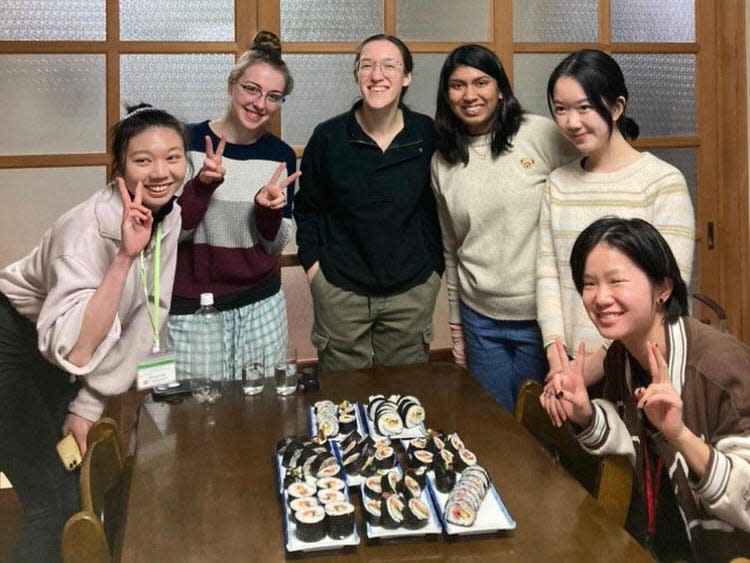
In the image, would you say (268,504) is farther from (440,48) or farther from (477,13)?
(477,13)

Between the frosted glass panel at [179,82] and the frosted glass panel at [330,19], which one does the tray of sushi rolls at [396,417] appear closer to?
the frosted glass panel at [179,82]

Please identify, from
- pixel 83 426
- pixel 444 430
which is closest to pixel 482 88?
pixel 444 430

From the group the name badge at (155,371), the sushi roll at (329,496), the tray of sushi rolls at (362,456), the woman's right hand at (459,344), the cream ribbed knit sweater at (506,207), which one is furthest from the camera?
the woman's right hand at (459,344)

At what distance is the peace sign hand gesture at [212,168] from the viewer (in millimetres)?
1800

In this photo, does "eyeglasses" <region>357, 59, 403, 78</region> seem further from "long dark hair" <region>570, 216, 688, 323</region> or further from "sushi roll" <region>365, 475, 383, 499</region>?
"sushi roll" <region>365, 475, 383, 499</region>

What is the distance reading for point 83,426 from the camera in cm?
157

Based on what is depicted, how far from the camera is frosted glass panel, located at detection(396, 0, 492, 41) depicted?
254 centimetres

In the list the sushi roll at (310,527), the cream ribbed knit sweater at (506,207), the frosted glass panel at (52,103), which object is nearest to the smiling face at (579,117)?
the cream ribbed knit sweater at (506,207)

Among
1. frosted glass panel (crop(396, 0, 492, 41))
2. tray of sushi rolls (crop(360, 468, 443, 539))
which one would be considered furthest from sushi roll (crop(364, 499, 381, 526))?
frosted glass panel (crop(396, 0, 492, 41))

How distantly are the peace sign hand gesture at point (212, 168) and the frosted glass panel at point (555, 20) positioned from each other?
4.55 feet

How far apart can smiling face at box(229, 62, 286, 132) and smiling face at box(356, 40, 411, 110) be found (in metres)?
0.24

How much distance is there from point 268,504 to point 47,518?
896 mm

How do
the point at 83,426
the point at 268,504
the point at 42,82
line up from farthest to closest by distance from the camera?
1. the point at 42,82
2. the point at 83,426
3. the point at 268,504

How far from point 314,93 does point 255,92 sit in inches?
25.9
